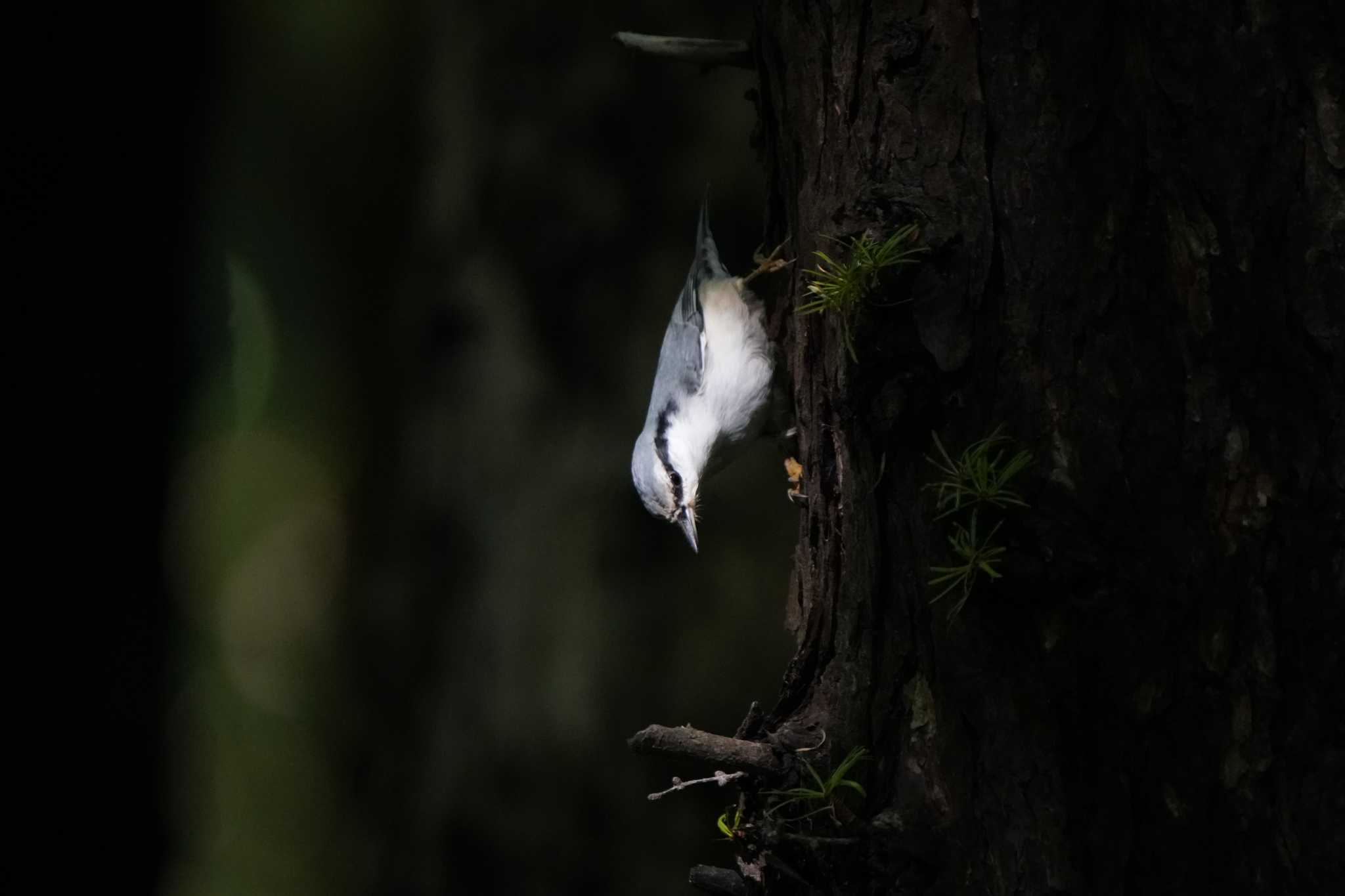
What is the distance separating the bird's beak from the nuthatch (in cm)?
2

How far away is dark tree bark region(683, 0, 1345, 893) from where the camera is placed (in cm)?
103

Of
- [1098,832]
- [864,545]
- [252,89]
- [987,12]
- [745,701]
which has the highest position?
[987,12]

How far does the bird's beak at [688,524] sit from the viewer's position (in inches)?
93.4

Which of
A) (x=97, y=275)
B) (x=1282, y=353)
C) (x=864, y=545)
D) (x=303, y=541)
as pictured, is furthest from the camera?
(x=303, y=541)

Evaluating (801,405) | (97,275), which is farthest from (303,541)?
(801,405)

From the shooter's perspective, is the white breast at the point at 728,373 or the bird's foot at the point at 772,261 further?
the white breast at the point at 728,373

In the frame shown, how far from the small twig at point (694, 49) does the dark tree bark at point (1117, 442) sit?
605 mm

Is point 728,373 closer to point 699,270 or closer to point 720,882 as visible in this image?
point 699,270

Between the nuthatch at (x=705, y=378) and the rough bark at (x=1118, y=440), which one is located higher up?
the rough bark at (x=1118, y=440)

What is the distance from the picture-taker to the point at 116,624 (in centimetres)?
224

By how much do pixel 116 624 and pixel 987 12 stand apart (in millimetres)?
2133

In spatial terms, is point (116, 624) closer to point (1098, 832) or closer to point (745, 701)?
point (745, 701)

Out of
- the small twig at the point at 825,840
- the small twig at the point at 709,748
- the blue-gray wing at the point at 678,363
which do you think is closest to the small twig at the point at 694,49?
the blue-gray wing at the point at 678,363

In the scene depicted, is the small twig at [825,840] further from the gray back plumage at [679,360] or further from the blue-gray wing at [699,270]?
the blue-gray wing at [699,270]
